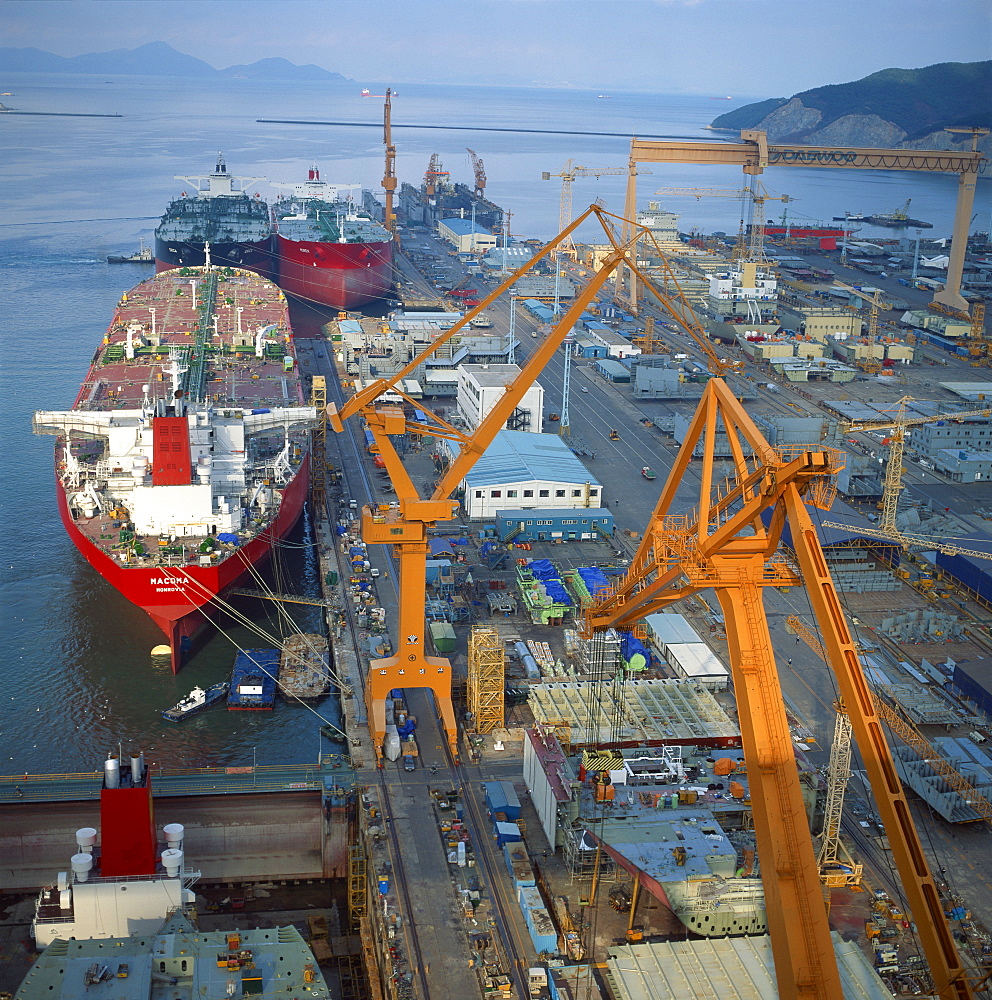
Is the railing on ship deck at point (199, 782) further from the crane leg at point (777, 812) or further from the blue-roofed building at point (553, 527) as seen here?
the blue-roofed building at point (553, 527)

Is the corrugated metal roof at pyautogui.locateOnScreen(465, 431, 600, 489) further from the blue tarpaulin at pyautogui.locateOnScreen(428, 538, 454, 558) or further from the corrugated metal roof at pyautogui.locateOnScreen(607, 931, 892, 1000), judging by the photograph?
the corrugated metal roof at pyautogui.locateOnScreen(607, 931, 892, 1000)

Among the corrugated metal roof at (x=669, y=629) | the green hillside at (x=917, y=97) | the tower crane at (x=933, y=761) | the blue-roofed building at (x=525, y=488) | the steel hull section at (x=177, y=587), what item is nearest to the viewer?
the tower crane at (x=933, y=761)

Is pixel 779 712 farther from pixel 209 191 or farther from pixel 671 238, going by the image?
pixel 671 238

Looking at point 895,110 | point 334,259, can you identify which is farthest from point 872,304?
point 895,110

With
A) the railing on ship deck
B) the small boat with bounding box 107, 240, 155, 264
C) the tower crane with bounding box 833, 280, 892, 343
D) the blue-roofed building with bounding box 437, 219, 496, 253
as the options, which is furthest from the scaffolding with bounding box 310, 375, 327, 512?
the blue-roofed building with bounding box 437, 219, 496, 253

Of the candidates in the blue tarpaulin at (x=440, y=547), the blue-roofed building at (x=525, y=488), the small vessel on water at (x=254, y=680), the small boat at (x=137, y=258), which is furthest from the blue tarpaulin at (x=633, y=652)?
the small boat at (x=137, y=258)

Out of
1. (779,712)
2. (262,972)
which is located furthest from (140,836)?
(779,712)

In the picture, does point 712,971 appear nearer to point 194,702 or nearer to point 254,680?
point 254,680

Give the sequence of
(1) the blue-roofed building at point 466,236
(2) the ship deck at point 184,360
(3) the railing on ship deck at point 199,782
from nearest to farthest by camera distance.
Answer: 1. (3) the railing on ship deck at point 199,782
2. (2) the ship deck at point 184,360
3. (1) the blue-roofed building at point 466,236
